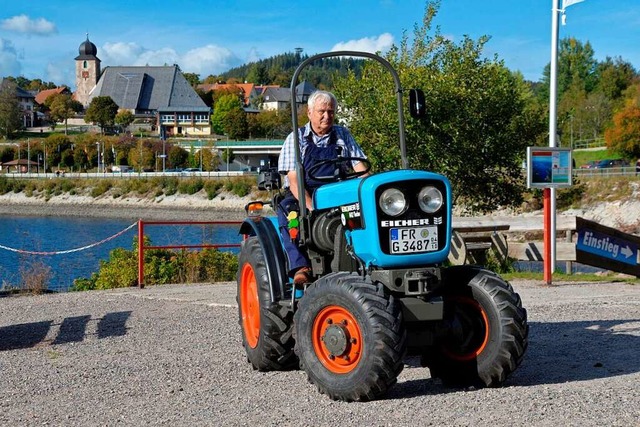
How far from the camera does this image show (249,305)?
31.2 feet

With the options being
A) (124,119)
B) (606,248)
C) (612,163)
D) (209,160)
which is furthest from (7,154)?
(606,248)

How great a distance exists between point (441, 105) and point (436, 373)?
77.1 ft

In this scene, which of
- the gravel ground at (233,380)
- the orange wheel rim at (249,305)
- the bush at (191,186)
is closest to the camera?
the gravel ground at (233,380)

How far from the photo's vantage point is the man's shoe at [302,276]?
821 cm

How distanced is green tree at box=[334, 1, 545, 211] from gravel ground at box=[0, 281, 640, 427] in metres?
17.0

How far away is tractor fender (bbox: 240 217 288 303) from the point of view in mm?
8570

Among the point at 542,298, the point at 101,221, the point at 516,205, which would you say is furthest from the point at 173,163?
the point at 542,298

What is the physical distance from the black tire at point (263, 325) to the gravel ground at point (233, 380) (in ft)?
0.50

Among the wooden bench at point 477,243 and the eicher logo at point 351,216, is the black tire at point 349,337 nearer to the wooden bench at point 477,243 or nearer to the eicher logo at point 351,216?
the eicher logo at point 351,216

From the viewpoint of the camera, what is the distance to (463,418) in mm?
6672

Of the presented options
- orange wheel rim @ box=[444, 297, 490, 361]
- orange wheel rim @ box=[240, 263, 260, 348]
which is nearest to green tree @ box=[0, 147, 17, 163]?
orange wheel rim @ box=[240, 263, 260, 348]

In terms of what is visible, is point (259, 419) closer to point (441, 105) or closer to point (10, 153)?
point (441, 105)

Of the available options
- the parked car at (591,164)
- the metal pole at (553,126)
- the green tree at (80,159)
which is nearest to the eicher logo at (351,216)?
the metal pole at (553,126)

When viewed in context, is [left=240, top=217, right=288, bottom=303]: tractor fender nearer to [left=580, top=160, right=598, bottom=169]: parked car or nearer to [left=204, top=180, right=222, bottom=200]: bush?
[left=580, top=160, right=598, bottom=169]: parked car
